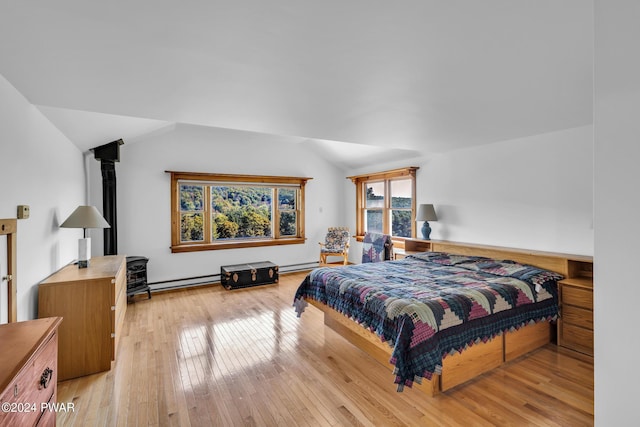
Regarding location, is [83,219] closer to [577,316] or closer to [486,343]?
[486,343]

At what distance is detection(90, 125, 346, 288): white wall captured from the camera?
5.10 metres

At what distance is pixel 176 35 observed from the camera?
155cm

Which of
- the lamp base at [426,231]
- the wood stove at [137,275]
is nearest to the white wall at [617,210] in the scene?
the lamp base at [426,231]

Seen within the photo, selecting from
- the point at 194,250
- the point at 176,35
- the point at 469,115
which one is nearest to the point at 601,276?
the point at 176,35

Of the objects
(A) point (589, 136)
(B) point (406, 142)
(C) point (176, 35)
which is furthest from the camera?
(B) point (406, 142)

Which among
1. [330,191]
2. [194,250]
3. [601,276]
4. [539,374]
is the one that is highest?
[330,191]

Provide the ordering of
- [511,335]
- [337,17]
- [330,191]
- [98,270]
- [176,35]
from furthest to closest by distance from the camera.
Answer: [330,191]
[98,270]
[511,335]
[176,35]
[337,17]

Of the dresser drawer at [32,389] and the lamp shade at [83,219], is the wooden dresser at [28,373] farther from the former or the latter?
the lamp shade at [83,219]

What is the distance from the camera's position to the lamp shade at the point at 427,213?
496cm

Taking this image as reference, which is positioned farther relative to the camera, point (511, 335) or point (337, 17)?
point (511, 335)

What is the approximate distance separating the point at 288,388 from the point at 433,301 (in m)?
1.35

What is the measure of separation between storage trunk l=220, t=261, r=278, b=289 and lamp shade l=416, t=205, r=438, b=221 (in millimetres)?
2778

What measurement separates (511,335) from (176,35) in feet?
11.6

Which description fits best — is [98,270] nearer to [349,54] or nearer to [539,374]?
[349,54]
